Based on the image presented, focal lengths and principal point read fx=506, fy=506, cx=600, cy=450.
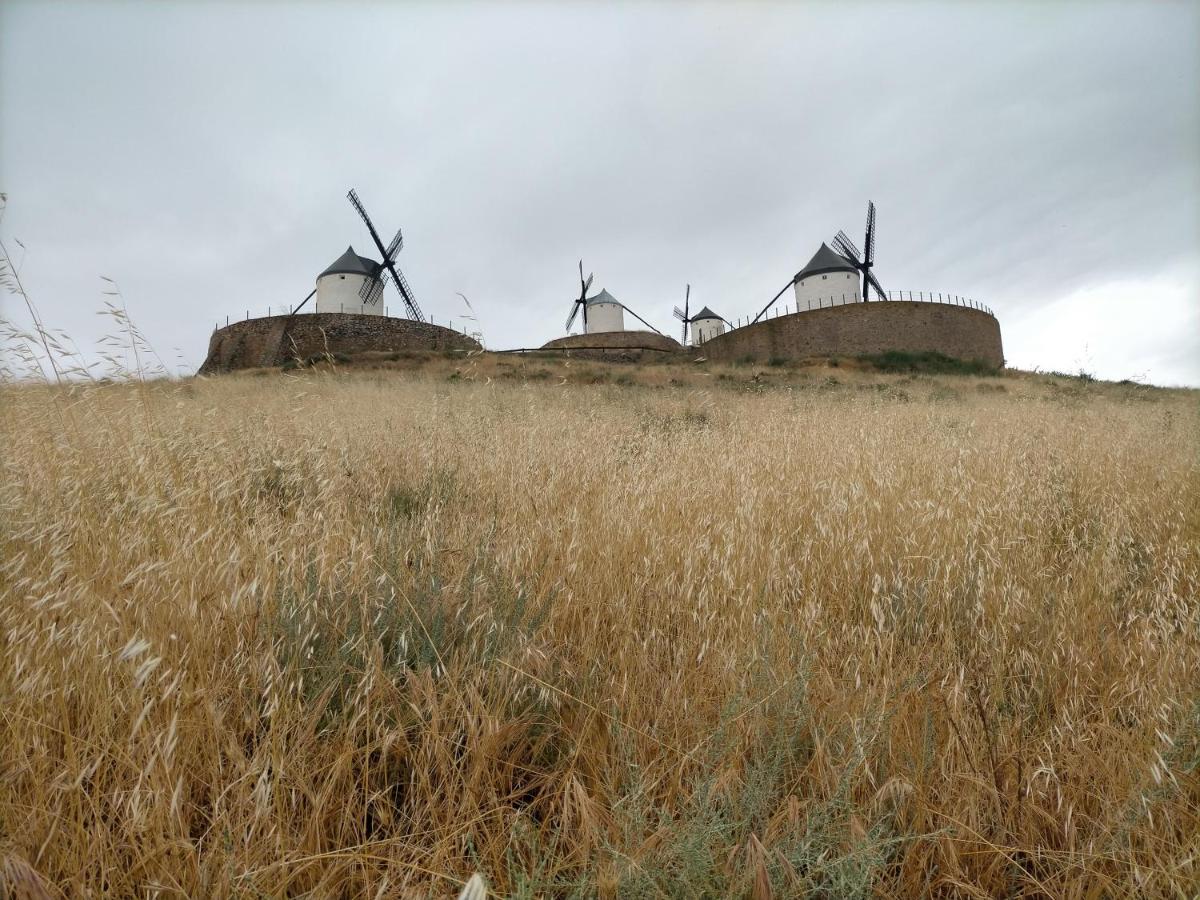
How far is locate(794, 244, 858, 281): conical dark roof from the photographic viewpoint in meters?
33.4

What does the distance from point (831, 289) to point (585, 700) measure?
36.9 m

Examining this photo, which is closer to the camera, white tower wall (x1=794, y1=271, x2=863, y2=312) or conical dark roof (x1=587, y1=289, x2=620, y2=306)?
white tower wall (x1=794, y1=271, x2=863, y2=312)

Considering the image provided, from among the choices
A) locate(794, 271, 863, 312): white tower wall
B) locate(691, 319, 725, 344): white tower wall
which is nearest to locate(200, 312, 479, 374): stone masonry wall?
locate(794, 271, 863, 312): white tower wall

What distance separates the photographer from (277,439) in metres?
3.16

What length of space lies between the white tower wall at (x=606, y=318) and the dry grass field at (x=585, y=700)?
128ft

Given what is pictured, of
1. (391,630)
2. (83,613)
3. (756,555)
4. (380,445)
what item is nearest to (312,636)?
(391,630)

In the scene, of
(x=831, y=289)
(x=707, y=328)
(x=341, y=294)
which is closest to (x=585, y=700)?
(x=341, y=294)

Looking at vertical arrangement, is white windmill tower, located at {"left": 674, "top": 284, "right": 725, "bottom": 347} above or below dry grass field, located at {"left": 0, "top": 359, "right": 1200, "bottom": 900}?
above

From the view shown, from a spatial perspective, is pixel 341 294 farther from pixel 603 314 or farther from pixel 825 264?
pixel 825 264

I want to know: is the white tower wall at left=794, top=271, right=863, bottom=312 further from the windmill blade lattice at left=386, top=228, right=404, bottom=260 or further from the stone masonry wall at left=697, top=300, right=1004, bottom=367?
the windmill blade lattice at left=386, top=228, right=404, bottom=260

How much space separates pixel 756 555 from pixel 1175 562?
156cm

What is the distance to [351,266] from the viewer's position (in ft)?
105

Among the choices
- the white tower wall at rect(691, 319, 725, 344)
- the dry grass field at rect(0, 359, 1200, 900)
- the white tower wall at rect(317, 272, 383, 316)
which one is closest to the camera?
the dry grass field at rect(0, 359, 1200, 900)

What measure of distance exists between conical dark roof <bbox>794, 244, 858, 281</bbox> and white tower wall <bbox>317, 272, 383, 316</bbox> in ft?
92.4
